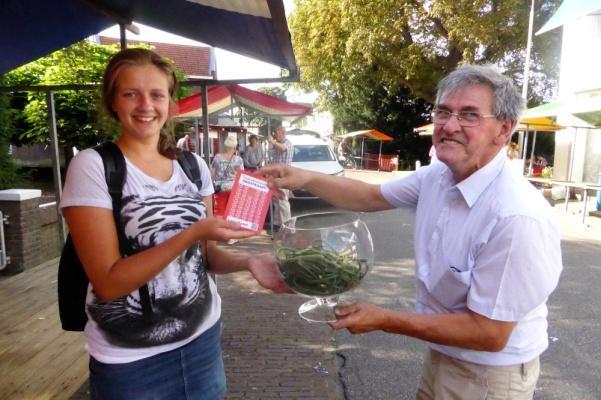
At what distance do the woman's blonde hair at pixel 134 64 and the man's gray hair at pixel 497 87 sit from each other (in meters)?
1.07

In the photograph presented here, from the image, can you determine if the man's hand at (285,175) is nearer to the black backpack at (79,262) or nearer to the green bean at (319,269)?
the black backpack at (79,262)

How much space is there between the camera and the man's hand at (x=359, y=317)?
4.88ft

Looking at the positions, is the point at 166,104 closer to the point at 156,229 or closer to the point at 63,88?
the point at 156,229

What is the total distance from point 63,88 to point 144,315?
8.41 ft

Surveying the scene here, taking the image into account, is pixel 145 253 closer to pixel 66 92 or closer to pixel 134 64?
pixel 134 64

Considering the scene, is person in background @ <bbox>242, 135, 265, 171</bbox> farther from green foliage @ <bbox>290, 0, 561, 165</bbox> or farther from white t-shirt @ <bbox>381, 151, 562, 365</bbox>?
green foliage @ <bbox>290, 0, 561, 165</bbox>

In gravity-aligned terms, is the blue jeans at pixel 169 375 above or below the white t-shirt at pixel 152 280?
below

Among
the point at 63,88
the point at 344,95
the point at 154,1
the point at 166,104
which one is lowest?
the point at 166,104

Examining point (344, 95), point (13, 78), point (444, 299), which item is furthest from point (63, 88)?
point (344, 95)

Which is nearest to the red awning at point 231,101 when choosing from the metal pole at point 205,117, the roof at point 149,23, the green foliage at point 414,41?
the metal pole at point 205,117

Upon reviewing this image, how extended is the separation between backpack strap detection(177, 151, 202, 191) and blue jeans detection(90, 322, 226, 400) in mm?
604

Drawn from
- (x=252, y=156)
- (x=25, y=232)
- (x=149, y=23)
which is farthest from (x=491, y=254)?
(x=252, y=156)

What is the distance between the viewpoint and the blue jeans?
1.57 metres

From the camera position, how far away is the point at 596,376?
3654mm
